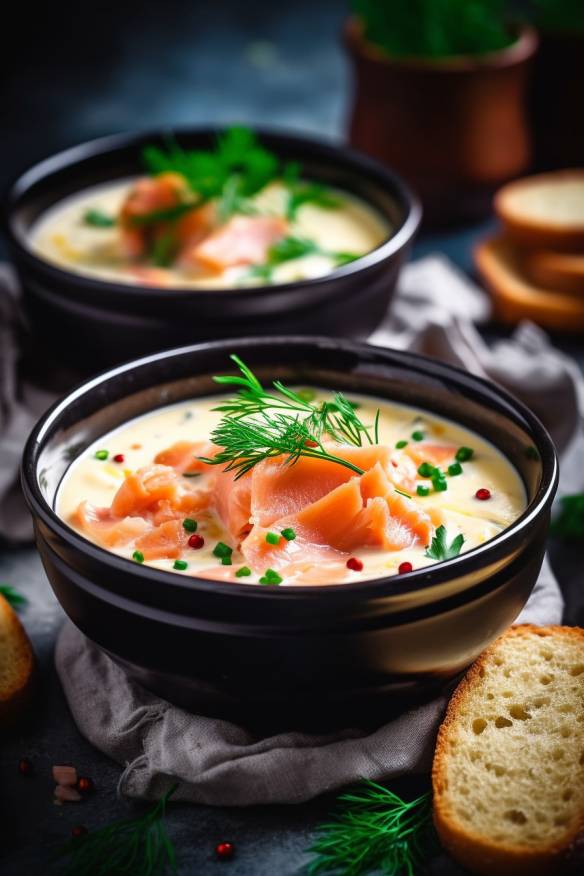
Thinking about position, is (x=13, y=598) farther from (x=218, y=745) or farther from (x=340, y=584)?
(x=340, y=584)

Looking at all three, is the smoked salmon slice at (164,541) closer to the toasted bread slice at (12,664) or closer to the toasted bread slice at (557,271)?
the toasted bread slice at (12,664)

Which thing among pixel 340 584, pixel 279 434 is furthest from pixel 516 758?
pixel 279 434

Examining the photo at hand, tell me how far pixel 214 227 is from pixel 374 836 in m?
2.56

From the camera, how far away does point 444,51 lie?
5.90 m

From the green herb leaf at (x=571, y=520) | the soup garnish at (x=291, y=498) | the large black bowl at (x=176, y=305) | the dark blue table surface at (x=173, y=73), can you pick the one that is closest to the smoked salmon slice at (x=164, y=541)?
the soup garnish at (x=291, y=498)

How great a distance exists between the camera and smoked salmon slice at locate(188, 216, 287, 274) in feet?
14.7

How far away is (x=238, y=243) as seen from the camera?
455cm

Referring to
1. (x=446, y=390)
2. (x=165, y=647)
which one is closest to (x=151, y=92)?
(x=446, y=390)

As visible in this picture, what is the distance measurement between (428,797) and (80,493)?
119 cm

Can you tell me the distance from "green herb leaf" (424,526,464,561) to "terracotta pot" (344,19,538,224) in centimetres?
321

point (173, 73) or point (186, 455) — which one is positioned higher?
point (186, 455)

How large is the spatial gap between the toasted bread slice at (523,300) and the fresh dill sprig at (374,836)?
2.76 m

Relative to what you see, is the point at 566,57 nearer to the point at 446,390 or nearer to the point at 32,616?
the point at 446,390

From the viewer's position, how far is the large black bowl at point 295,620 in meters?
2.64
